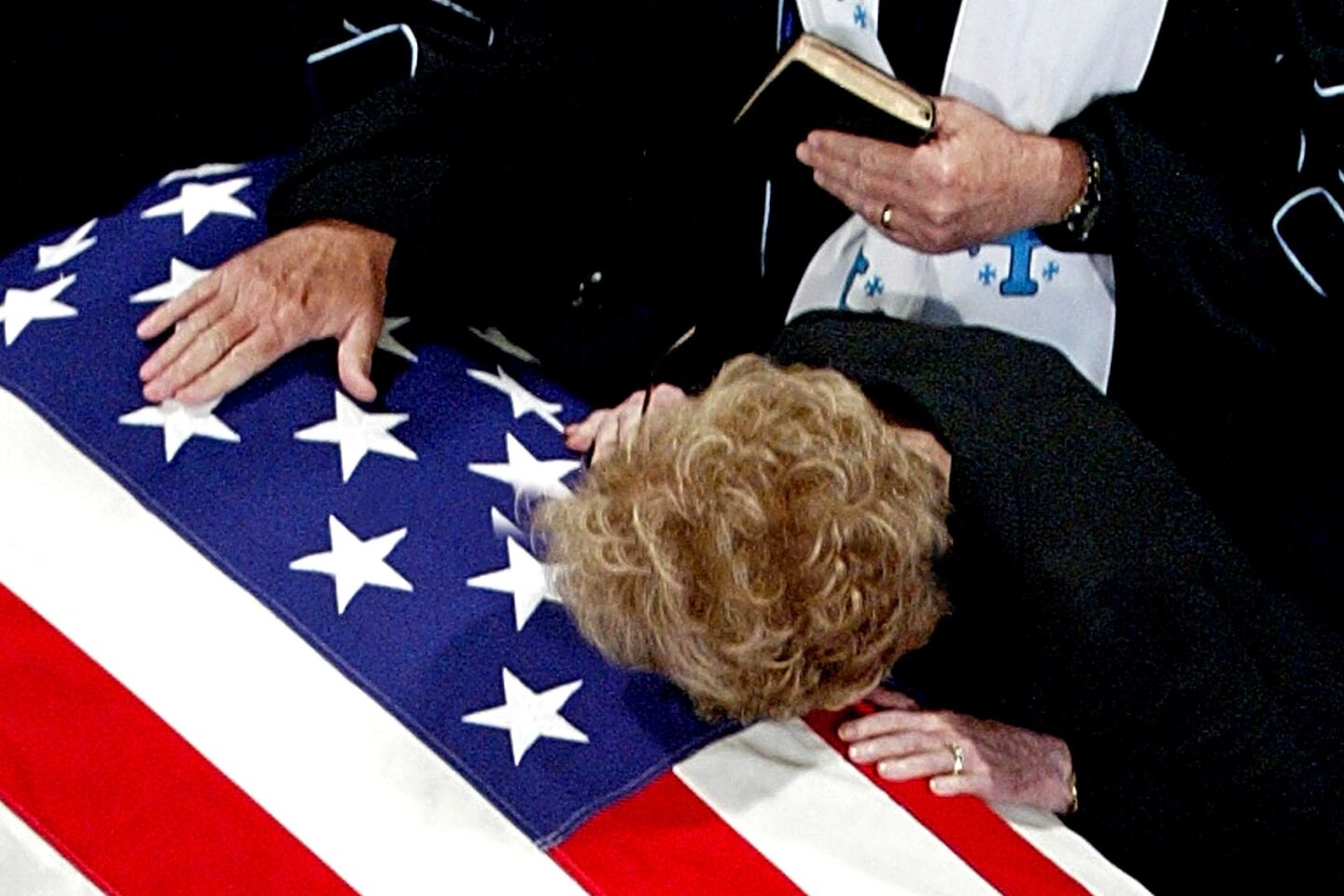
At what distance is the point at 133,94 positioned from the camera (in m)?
2.67

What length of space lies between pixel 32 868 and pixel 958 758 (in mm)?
826

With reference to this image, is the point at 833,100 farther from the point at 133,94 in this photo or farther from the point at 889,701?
the point at 133,94

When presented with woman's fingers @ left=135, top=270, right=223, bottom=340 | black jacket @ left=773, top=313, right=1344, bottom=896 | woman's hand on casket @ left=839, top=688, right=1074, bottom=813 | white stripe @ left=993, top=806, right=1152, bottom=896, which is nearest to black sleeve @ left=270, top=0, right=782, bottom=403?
woman's fingers @ left=135, top=270, right=223, bottom=340

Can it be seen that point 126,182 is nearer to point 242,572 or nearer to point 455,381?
point 455,381

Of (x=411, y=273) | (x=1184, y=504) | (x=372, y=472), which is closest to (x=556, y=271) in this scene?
(x=411, y=273)

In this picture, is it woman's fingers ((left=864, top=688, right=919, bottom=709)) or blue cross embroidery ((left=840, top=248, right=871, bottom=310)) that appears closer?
woman's fingers ((left=864, top=688, right=919, bottom=709))

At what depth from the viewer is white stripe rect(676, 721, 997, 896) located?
1.54m

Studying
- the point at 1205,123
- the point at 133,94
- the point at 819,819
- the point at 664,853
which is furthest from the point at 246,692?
the point at 133,94

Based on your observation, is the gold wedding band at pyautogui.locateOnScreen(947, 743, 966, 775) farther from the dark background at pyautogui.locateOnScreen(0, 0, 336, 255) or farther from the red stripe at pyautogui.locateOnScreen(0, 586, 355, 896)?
the dark background at pyautogui.locateOnScreen(0, 0, 336, 255)

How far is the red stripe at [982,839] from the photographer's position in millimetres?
1596

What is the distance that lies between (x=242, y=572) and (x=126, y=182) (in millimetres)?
1184

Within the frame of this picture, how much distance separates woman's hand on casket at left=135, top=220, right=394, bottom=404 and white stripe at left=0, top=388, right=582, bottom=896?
0.46ft

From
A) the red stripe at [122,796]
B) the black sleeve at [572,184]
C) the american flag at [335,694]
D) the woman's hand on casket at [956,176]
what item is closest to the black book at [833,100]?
the woman's hand on casket at [956,176]

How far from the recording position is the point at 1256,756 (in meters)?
1.63
